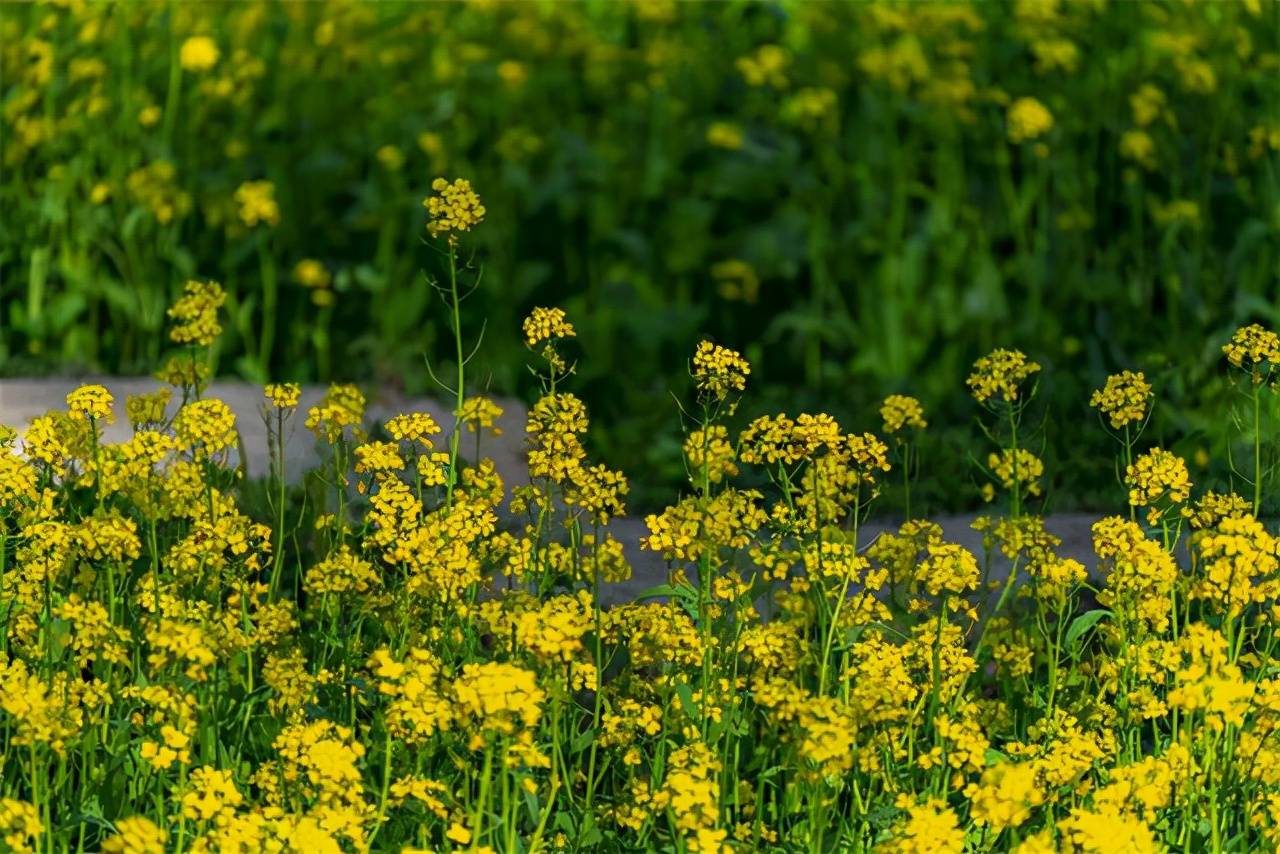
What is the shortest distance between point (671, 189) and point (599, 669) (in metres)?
3.06

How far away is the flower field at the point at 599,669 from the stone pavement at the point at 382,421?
0.67 meters

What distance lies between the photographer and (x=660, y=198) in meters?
6.24

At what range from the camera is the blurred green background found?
20.4ft

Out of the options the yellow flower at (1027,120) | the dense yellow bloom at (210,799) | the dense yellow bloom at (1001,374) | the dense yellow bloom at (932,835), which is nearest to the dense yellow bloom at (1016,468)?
the dense yellow bloom at (1001,374)

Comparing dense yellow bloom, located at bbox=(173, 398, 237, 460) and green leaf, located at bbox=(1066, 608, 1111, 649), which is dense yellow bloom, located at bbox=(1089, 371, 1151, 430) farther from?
dense yellow bloom, located at bbox=(173, 398, 237, 460)

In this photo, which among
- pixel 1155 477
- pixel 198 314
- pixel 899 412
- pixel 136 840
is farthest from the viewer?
pixel 198 314

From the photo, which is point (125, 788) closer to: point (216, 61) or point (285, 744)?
point (285, 744)

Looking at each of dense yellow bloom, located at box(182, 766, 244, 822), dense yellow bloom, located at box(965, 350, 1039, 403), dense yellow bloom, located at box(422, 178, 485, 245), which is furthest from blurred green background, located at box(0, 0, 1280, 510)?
dense yellow bloom, located at box(182, 766, 244, 822)

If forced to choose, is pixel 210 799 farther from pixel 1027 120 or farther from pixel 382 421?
pixel 1027 120

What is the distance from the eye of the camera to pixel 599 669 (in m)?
3.42

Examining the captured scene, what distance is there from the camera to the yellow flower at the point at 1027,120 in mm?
6148

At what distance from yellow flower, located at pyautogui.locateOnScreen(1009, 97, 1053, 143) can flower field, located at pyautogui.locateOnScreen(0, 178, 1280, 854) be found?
246cm

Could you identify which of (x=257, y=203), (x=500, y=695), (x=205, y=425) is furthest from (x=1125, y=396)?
(x=257, y=203)

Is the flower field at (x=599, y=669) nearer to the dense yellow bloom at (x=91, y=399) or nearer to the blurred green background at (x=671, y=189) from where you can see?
the dense yellow bloom at (x=91, y=399)
